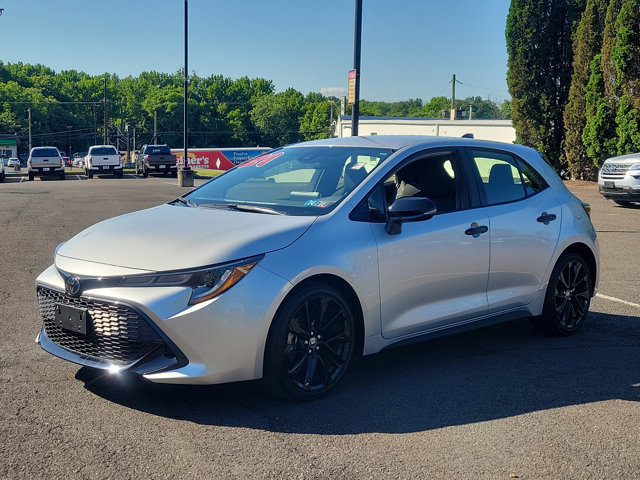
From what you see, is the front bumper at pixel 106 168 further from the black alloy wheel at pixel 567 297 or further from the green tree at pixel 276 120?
the green tree at pixel 276 120

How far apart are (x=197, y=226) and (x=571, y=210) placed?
3382 mm

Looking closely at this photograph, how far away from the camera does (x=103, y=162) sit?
41688 mm

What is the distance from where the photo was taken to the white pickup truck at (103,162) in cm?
4156

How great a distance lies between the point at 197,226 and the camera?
4.57m

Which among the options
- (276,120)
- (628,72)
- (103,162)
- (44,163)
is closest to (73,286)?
(628,72)

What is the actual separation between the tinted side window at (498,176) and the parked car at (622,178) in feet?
41.4

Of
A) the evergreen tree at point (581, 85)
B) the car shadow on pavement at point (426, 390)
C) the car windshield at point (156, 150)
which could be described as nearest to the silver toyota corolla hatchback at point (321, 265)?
the car shadow on pavement at point (426, 390)

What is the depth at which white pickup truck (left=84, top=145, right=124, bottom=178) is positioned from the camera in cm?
4156

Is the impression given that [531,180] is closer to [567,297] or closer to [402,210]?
[567,297]

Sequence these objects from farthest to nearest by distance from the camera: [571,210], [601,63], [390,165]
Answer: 1. [601,63]
2. [571,210]
3. [390,165]

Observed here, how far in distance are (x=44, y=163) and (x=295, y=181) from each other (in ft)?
121

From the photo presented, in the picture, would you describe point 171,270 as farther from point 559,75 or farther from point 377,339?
point 559,75

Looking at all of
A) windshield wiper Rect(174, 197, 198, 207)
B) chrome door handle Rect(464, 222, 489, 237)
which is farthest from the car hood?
chrome door handle Rect(464, 222, 489, 237)

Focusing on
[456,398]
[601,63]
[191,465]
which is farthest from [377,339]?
[601,63]
